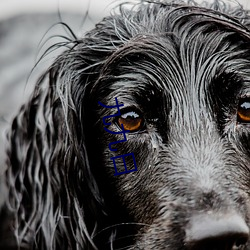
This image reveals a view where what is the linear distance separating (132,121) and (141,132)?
57mm

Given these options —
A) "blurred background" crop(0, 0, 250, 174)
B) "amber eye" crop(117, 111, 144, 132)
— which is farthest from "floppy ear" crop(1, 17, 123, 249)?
"blurred background" crop(0, 0, 250, 174)

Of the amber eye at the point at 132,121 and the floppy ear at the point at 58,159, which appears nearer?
the amber eye at the point at 132,121

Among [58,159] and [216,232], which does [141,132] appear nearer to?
[58,159]

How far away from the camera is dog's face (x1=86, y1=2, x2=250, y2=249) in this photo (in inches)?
109

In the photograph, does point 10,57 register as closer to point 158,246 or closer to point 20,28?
point 20,28

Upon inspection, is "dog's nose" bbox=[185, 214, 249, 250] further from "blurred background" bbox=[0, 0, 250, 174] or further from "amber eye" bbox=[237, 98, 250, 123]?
"blurred background" bbox=[0, 0, 250, 174]

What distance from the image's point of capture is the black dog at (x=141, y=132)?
2.86 meters

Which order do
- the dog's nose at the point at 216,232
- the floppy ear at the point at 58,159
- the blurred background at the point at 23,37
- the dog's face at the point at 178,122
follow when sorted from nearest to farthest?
1. the dog's nose at the point at 216,232
2. the dog's face at the point at 178,122
3. the floppy ear at the point at 58,159
4. the blurred background at the point at 23,37

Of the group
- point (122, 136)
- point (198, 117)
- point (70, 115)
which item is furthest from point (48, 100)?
point (198, 117)

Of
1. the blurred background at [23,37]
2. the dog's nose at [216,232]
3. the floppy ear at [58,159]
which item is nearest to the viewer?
the dog's nose at [216,232]

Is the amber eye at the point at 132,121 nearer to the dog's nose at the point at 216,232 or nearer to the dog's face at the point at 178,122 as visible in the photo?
the dog's face at the point at 178,122

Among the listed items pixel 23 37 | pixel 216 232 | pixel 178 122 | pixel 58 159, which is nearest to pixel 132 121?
pixel 178 122

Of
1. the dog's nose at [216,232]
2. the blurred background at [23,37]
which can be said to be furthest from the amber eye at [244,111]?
the blurred background at [23,37]

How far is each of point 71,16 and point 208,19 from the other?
151 centimetres
